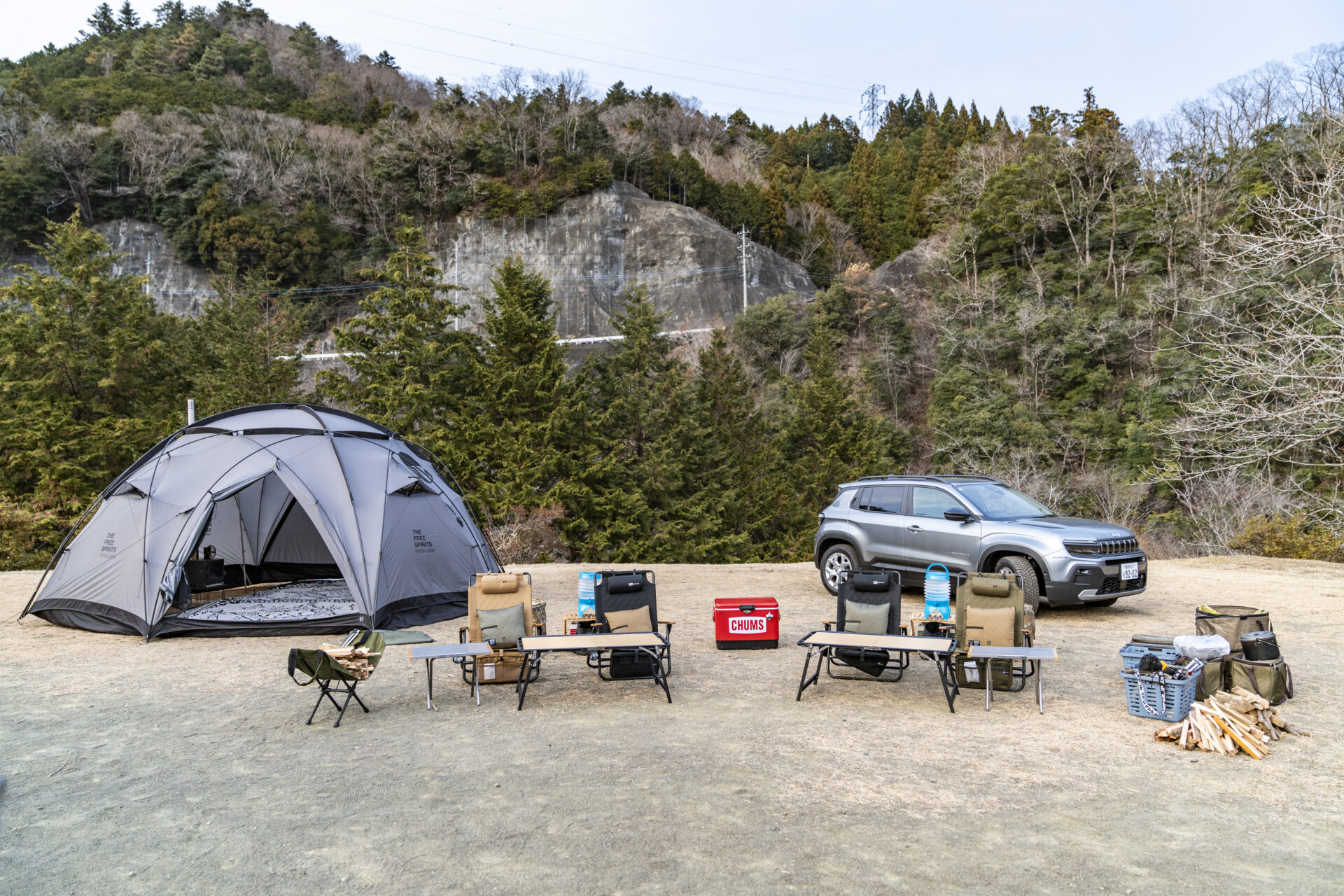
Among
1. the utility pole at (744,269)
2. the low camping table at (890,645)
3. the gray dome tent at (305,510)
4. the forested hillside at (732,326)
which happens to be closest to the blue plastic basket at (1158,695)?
the low camping table at (890,645)

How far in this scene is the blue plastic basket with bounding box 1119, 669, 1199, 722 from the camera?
5.93m

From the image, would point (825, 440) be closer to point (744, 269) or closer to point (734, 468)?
point (734, 468)

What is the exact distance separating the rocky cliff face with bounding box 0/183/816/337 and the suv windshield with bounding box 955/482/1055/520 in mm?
39575

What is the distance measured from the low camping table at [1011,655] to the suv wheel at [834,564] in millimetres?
4756

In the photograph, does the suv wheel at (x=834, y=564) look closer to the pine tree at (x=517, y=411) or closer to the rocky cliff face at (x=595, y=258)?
the pine tree at (x=517, y=411)

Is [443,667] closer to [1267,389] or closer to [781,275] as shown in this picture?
[1267,389]

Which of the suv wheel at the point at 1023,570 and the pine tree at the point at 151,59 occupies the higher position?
the pine tree at the point at 151,59

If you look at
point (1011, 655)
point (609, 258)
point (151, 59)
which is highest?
point (151, 59)

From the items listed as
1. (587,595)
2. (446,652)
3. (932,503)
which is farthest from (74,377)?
(932,503)

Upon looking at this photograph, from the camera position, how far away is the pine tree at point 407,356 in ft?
83.1

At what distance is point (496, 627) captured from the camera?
294 inches

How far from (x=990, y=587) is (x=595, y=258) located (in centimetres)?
4668

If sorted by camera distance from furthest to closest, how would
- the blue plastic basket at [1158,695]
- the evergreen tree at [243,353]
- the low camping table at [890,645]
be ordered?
the evergreen tree at [243,353], the low camping table at [890,645], the blue plastic basket at [1158,695]

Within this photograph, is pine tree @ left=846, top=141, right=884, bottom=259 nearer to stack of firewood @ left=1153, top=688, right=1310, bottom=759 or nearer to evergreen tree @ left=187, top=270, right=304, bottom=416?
evergreen tree @ left=187, top=270, right=304, bottom=416
